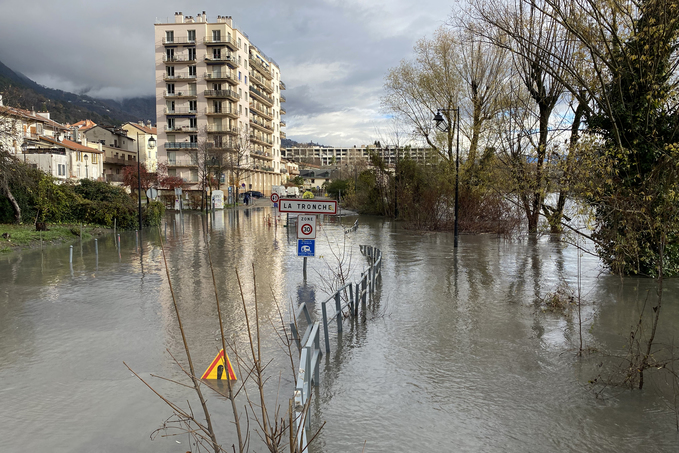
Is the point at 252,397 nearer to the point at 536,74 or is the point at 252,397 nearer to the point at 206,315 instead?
the point at 206,315

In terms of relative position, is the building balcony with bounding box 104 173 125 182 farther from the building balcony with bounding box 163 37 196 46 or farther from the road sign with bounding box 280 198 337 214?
the road sign with bounding box 280 198 337 214

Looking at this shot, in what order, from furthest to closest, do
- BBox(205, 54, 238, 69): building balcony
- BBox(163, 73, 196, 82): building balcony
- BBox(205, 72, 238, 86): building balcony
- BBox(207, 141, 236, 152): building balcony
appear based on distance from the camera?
BBox(163, 73, 196, 82): building balcony
BBox(205, 72, 238, 86): building balcony
BBox(205, 54, 238, 69): building balcony
BBox(207, 141, 236, 152): building balcony

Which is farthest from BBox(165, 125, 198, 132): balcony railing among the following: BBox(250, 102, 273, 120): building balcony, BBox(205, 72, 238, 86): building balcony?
BBox(250, 102, 273, 120): building balcony

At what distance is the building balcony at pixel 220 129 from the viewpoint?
246 feet

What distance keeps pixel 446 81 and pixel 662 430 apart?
98.2 feet

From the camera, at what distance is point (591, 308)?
35.4 ft

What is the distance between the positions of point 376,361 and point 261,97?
87861mm

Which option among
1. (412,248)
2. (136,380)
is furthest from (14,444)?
(412,248)

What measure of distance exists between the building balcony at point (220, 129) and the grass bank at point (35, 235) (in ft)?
157

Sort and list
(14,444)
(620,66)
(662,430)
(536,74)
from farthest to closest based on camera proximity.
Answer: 1. (536,74)
2. (620,66)
3. (662,430)
4. (14,444)

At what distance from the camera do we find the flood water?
516 cm

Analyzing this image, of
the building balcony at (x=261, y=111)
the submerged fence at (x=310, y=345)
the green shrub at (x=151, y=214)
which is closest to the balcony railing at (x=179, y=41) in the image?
the building balcony at (x=261, y=111)

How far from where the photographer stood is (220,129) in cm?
7650

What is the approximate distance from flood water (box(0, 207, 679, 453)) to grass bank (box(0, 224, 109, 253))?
6.89 m
